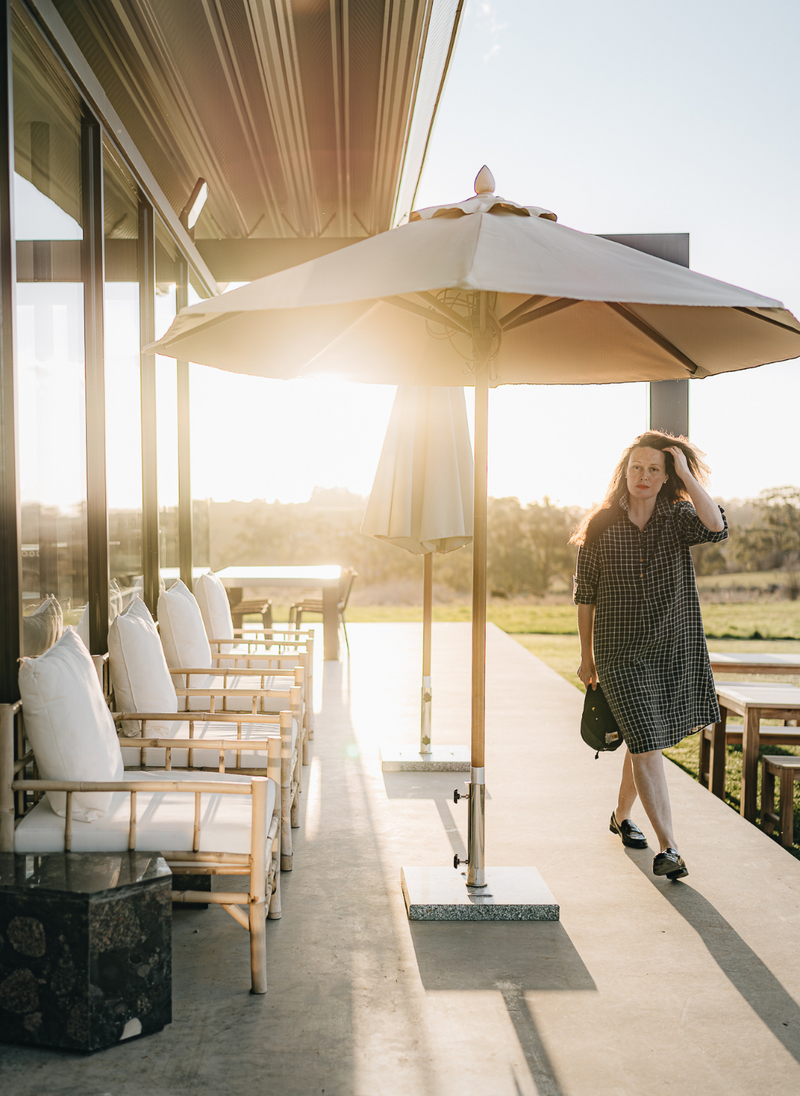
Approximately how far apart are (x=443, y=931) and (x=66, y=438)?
226 centimetres

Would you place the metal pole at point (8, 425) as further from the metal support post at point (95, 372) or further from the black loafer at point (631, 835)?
the black loafer at point (631, 835)

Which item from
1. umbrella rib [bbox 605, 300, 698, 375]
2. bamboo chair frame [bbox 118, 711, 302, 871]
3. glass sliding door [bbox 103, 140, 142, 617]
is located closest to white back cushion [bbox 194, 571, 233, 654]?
glass sliding door [bbox 103, 140, 142, 617]

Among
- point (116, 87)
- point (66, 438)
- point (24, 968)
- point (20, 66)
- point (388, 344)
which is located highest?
point (116, 87)

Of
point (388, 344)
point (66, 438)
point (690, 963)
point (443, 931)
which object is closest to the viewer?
point (690, 963)

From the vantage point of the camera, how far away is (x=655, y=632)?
309 cm

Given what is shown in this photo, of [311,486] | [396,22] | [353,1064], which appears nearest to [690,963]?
[353,1064]

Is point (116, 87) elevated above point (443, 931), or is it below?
above

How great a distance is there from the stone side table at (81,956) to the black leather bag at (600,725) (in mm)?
1850

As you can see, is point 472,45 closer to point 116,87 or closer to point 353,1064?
point 116,87

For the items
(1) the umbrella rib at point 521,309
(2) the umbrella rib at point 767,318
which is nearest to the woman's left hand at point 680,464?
(2) the umbrella rib at point 767,318

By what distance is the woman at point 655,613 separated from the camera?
3.05 meters

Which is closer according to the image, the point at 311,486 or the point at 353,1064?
the point at 353,1064

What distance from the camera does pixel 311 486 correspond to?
56.1 ft

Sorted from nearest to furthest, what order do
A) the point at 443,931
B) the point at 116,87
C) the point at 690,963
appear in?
the point at 690,963, the point at 443,931, the point at 116,87
